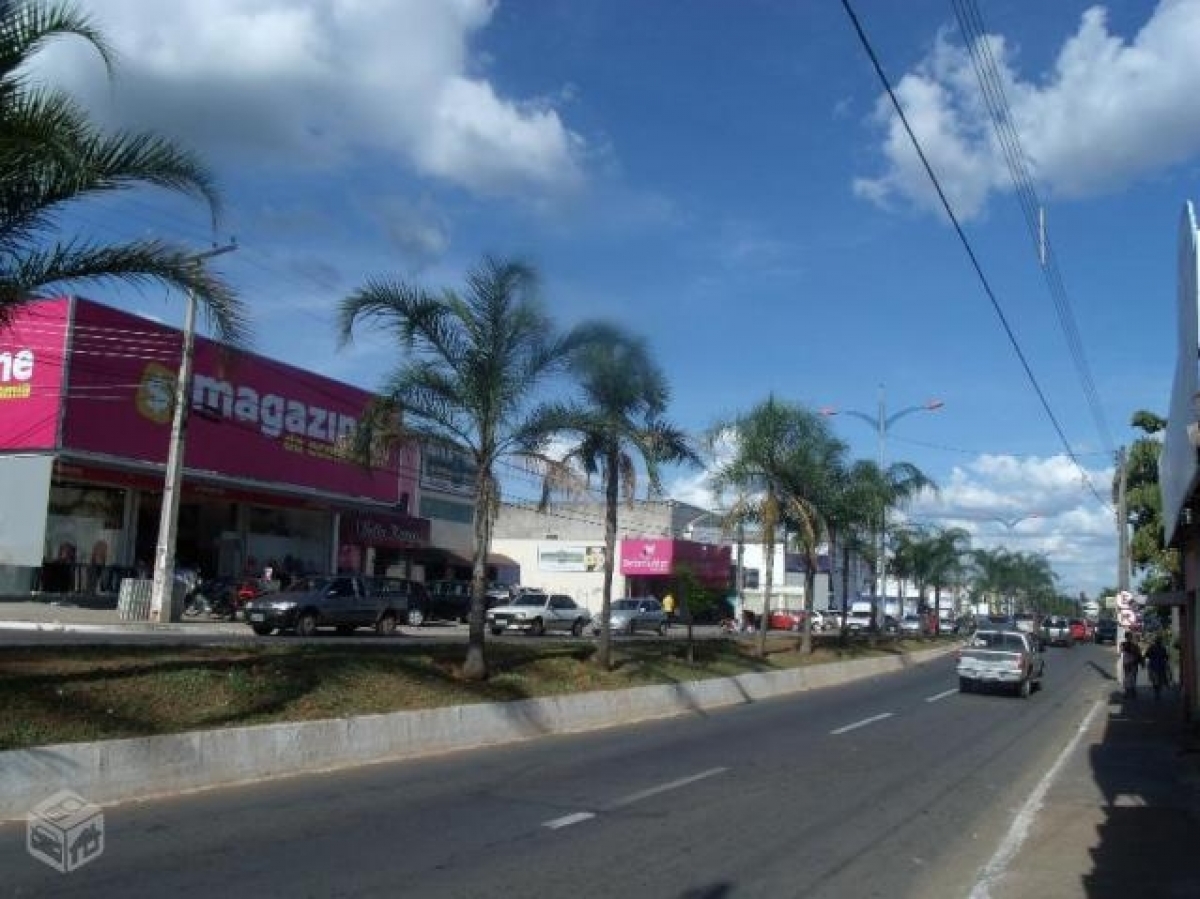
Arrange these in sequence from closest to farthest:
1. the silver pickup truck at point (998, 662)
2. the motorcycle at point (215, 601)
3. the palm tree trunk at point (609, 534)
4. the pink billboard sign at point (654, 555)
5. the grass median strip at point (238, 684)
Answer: the grass median strip at point (238, 684) → the palm tree trunk at point (609, 534) → the silver pickup truck at point (998, 662) → the motorcycle at point (215, 601) → the pink billboard sign at point (654, 555)

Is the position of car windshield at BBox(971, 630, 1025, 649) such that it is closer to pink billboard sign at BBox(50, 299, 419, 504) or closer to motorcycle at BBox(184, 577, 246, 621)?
pink billboard sign at BBox(50, 299, 419, 504)

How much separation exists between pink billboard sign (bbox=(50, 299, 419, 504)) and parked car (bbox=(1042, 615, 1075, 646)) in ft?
156

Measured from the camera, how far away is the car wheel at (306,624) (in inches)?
1133

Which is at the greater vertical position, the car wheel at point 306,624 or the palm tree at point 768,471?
the palm tree at point 768,471

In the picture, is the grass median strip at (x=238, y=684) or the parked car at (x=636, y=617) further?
the parked car at (x=636, y=617)

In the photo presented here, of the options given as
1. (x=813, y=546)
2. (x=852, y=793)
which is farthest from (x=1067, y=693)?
(x=852, y=793)

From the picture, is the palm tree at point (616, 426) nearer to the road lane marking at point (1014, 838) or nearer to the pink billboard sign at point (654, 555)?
the road lane marking at point (1014, 838)

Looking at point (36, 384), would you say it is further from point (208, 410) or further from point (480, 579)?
point (480, 579)

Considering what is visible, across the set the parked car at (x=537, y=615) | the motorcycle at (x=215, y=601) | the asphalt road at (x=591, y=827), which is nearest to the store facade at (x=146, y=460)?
the motorcycle at (x=215, y=601)

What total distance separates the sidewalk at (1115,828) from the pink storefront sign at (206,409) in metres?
17.6

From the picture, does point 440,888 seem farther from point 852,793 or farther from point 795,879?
point 852,793

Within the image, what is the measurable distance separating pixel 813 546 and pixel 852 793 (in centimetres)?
1992

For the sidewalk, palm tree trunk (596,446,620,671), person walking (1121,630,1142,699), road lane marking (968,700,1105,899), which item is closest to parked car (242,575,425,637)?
palm tree trunk (596,446,620,671)

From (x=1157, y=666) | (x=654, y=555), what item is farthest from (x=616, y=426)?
(x=654, y=555)
